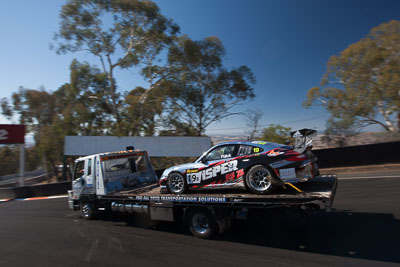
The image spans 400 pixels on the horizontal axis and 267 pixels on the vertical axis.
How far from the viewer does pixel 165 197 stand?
21.2ft

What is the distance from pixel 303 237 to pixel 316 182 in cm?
130

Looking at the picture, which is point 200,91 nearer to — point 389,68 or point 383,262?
point 389,68

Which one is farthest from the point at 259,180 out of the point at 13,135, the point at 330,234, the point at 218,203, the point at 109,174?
the point at 13,135

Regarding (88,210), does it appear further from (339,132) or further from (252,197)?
(339,132)

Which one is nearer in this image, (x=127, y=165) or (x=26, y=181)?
(x=127, y=165)

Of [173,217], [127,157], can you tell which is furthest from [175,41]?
[173,217]

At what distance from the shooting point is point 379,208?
24.9 feet

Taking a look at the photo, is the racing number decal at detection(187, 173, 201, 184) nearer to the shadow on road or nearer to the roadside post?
the shadow on road

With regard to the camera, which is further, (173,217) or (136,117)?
(136,117)

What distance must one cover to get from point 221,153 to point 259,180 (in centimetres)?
121

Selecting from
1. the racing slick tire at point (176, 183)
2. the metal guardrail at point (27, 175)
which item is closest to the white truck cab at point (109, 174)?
the racing slick tire at point (176, 183)

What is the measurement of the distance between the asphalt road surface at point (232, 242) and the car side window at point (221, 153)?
1706 mm

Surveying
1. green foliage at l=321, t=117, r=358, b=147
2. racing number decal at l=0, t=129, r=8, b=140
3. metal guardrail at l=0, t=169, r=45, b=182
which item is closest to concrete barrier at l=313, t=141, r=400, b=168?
green foliage at l=321, t=117, r=358, b=147

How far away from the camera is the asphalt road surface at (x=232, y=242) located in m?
4.83
